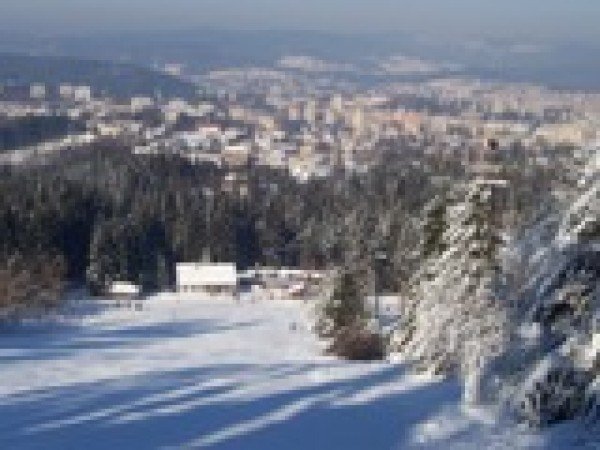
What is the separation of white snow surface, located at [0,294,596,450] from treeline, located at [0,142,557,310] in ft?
106


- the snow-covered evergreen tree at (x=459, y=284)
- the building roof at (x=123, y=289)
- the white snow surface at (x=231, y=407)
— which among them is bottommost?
the building roof at (x=123, y=289)

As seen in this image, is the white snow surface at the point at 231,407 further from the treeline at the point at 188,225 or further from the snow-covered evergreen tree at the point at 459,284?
the treeline at the point at 188,225

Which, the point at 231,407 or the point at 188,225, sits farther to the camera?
the point at 188,225

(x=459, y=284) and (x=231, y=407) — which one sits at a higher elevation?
(x=459, y=284)

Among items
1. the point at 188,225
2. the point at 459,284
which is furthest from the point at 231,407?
the point at 188,225

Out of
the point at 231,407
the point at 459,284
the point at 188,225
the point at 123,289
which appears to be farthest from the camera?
the point at 188,225

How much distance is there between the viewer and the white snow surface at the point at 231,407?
1612cm

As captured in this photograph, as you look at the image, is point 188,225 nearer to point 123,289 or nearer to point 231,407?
point 123,289

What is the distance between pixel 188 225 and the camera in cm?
8506

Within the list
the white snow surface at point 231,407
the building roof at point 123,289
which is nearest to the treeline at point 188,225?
the building roof at point 123,289

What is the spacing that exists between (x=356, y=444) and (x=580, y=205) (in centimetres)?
542

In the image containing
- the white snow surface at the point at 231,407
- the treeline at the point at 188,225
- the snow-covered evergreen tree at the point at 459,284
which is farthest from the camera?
the treeline at the point at 188,225

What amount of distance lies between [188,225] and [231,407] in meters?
67.0

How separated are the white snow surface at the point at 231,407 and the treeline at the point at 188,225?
3237 cm
